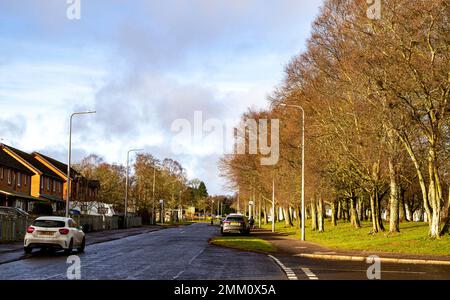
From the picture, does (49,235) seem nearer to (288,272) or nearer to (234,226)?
(288,272)

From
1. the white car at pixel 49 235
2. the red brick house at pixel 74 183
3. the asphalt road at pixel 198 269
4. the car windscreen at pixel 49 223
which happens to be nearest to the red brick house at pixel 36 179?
the red brick house at pixel 74 183

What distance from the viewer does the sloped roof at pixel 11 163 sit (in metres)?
57.5

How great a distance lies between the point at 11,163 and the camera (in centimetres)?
6009

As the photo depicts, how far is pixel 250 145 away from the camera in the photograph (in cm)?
6128

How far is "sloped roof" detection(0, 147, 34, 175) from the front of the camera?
57.5 metres

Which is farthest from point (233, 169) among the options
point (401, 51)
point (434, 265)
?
point (434, 265)

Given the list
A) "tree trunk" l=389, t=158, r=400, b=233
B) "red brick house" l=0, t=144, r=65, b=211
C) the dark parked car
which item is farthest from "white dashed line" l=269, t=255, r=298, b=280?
"red brick house" l=0, t=144, r=65, b=211

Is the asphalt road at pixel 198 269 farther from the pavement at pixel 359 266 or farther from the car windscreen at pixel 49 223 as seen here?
the car windscreen at pixel 49 223

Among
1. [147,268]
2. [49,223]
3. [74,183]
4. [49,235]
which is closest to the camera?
[147,268]

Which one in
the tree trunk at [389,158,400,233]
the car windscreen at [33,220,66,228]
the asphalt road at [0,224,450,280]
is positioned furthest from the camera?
the tree trunk at [389,158,400,233]

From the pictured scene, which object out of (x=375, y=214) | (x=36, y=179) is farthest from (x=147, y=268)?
(x=36, y=179)

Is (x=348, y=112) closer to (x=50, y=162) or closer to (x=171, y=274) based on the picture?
(x=171, y=274)

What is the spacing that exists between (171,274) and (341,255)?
10847mm

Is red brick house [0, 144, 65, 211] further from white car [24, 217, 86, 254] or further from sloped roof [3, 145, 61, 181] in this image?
white car [24, 217, 86, 254]
